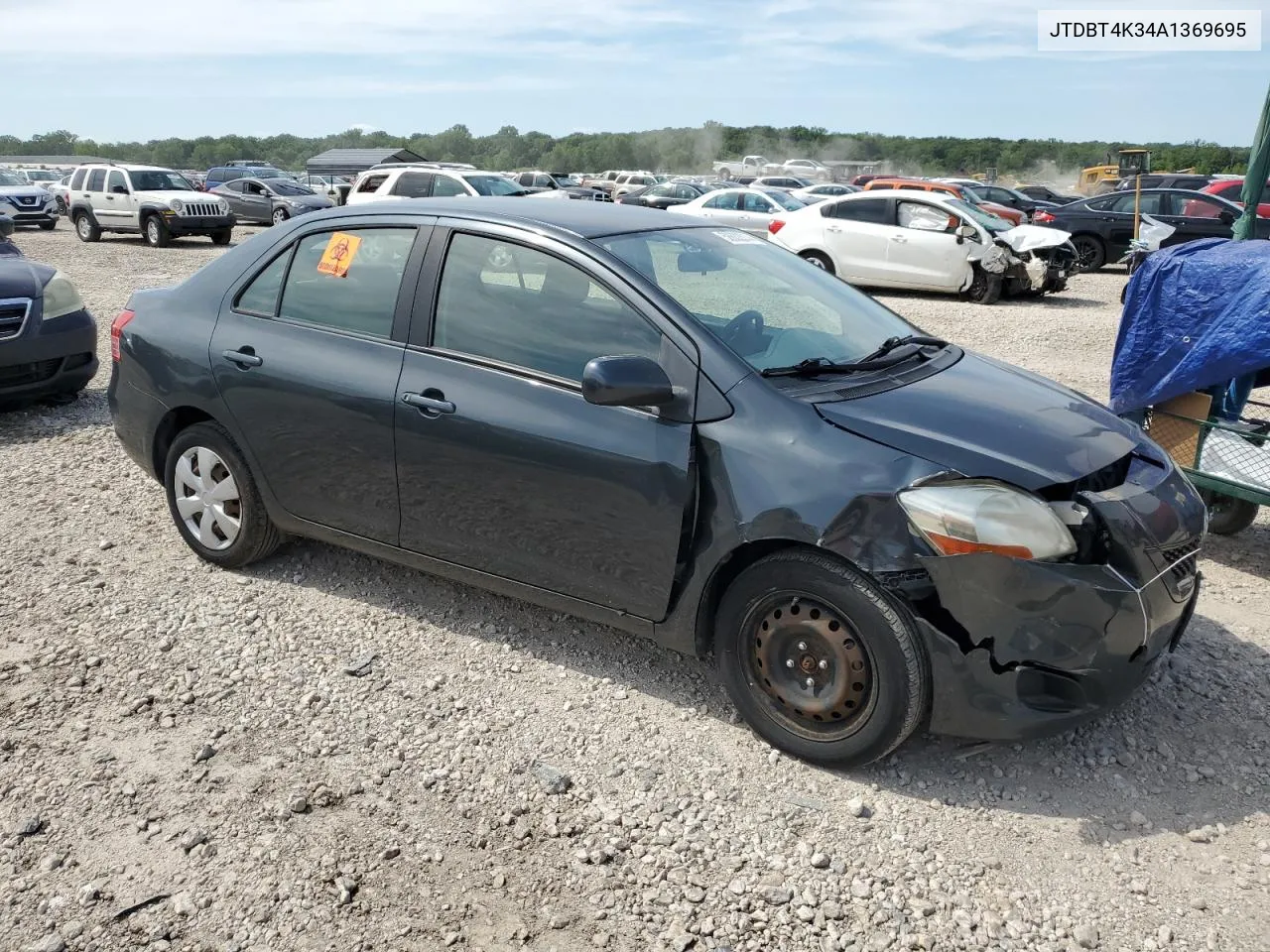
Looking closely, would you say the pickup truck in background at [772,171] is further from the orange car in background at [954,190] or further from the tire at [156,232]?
the tire at [156,232]

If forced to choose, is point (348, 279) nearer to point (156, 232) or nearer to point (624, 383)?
point (624, 383)

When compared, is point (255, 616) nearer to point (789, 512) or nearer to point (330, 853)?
point (330, 853)

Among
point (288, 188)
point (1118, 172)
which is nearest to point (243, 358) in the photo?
point (1118, 172)

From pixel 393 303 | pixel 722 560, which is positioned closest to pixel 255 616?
pixel 393 303

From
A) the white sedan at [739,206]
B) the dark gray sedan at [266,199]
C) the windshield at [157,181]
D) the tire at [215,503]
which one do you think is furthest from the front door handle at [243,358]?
the dark gray sedan at [266,199]

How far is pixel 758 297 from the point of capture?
3986mm

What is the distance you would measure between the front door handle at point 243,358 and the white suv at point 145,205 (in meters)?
19.6

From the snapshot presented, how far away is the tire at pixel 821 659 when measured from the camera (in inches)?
122

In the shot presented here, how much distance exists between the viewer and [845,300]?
4.30 meters

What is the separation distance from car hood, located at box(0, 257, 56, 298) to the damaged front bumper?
678cm

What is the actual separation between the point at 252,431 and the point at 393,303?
886 mm

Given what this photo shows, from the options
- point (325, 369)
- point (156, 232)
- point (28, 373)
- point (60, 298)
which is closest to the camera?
point (325, 369)

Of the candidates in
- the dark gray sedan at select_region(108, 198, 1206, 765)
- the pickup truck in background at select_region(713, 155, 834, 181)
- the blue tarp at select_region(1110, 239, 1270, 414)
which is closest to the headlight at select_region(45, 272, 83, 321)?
the dark gray sedan at select_region(108, 198, 1206, 765)

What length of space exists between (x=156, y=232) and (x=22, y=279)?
1632 cm
